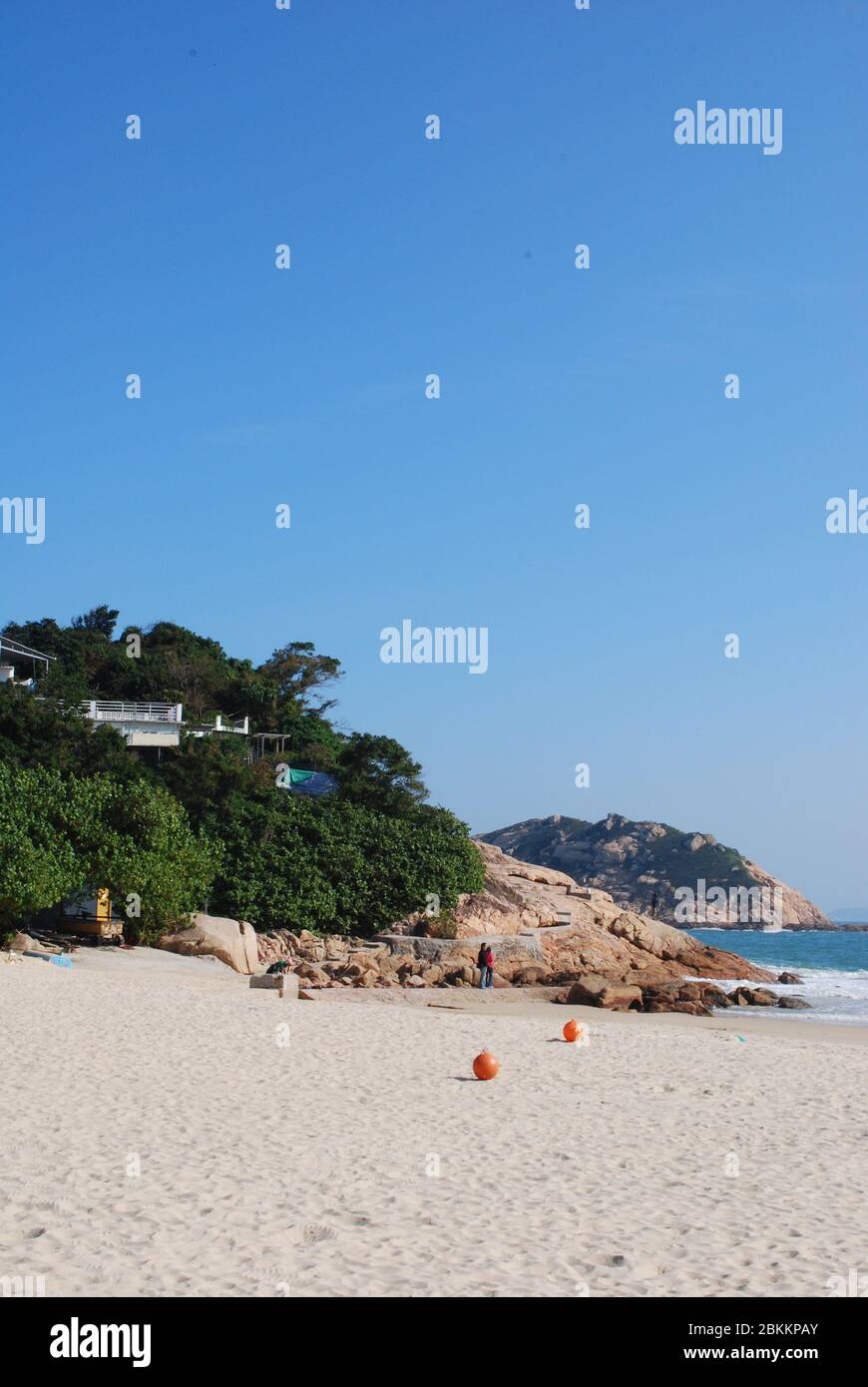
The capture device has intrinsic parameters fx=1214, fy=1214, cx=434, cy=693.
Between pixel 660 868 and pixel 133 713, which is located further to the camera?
pixel 660 868

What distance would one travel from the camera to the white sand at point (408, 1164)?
8219 millimetres

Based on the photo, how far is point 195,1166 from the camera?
1075 centimetres

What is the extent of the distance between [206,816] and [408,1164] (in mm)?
38687

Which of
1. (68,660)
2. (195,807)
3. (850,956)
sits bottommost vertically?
(850,956)

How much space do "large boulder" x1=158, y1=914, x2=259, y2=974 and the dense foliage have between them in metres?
0.71

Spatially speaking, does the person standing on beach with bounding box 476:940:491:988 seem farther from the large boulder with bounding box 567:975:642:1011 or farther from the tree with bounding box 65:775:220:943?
the tree with bounding box 65:775:220:943

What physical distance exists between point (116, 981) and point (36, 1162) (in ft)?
60.8

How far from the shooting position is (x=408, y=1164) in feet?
37.1

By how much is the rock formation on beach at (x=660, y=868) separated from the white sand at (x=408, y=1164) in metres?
153

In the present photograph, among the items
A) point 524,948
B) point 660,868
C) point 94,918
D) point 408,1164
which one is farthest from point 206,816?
point 660,868

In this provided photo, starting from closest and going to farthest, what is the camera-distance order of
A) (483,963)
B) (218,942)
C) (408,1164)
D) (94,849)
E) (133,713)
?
(408,1164), (94,849), (483,963), (218,942), (133,713)

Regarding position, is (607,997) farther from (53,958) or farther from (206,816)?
(206,816)
